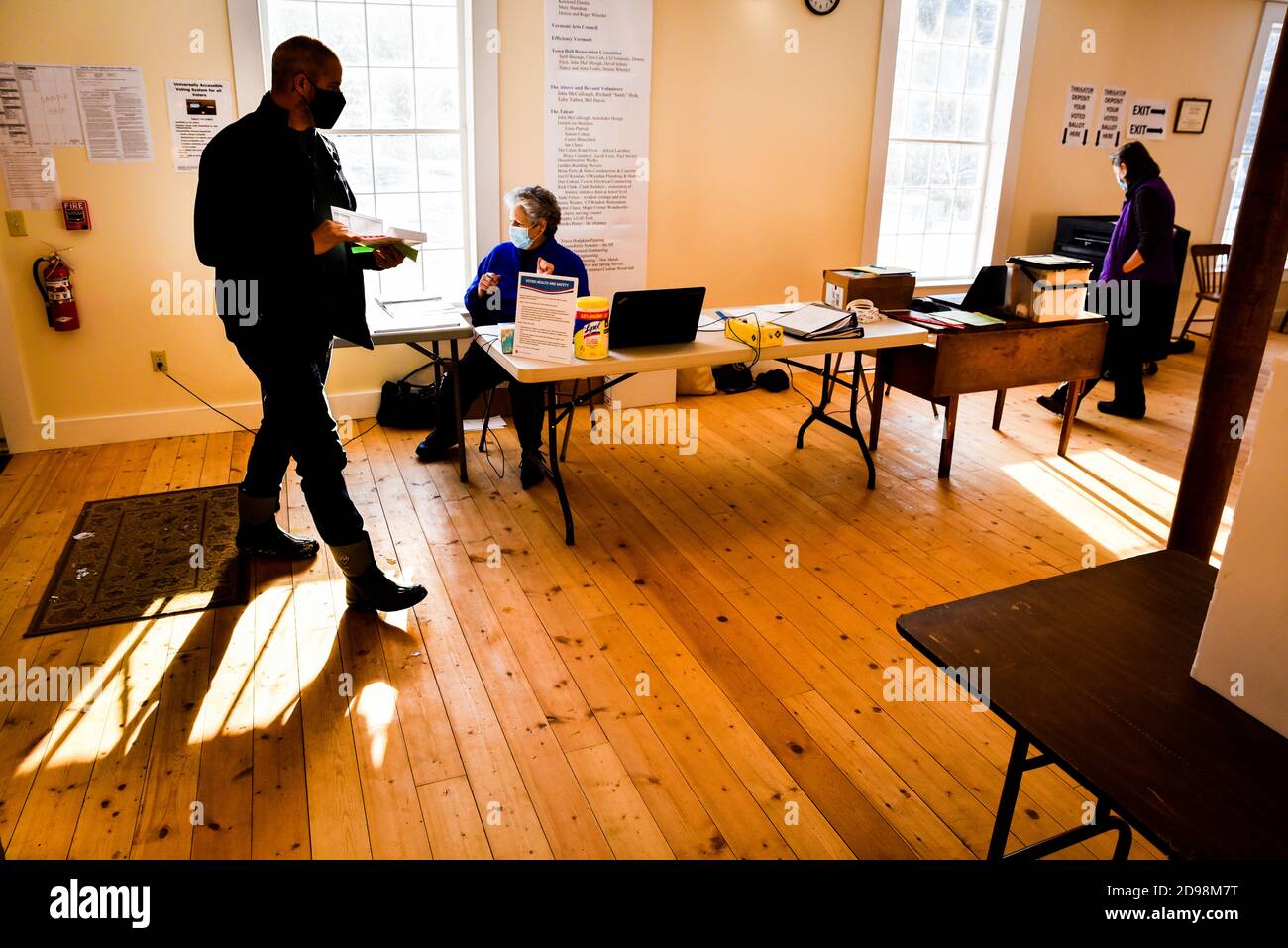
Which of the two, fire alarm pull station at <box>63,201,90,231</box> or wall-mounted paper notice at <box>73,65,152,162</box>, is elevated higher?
wall-mounted paper notice at <box>73,65,152,162</box>

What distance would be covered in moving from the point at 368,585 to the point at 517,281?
1.57 metres

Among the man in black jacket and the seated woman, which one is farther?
the seated woman

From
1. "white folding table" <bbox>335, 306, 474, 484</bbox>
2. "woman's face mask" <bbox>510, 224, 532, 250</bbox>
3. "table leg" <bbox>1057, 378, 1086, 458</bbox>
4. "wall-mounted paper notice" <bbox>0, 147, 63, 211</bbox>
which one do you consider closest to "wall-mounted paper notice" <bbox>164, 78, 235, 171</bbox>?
"wall-mounted paper notice" <bbox>0, 147, 63, 211</bbox>

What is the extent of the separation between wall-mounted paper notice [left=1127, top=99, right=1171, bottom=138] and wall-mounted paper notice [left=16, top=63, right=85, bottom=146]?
6807mm

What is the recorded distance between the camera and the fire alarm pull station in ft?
13.8

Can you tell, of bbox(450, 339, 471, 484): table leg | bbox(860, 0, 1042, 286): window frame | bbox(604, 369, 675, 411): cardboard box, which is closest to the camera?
bbox(450, 339, 471, 484): table leg

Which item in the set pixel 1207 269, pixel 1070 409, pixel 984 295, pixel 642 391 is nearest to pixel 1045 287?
pixel 984 295

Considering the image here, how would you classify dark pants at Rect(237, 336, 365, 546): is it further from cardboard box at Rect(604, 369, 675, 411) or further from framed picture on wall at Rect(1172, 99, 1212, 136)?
framed picture on wall at Rect(1172, 99, 1212, 136)

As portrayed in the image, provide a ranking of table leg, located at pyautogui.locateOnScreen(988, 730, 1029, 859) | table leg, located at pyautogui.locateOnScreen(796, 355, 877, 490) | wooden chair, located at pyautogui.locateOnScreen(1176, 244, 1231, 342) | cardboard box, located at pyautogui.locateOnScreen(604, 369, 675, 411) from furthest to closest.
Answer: wooden chair, located at pyautogui.locateOnScreen(1176, 244, 1231, 342) < cardboard box, located at pyautogui.locateOnScreen(604, 369, 675, 411) < table leg, located at pyautogui.locateOnScreen(796, 355, 877, 490) < table leg, located at pyautogui.locateOnScreen(988, 730, 1029, 859)

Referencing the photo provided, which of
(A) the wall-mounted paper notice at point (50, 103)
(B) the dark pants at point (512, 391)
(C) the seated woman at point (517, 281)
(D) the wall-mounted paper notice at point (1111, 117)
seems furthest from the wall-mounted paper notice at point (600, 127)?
(D) the wall-mounted paper notice at point (1111, 117)

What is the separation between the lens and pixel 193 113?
4281 mm

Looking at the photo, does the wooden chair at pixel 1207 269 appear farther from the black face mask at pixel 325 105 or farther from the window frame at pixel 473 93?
the black face mask at pixel 325 105

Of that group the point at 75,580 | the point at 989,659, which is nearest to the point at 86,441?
the point at 75,580

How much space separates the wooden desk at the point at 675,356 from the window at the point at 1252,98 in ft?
14.6
